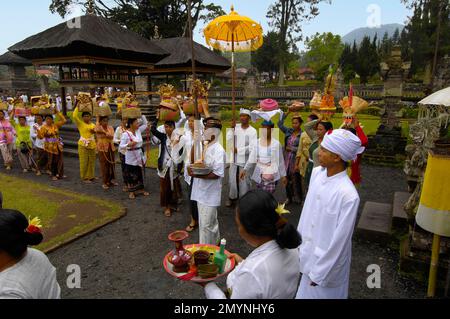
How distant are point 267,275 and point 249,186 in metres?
4.49

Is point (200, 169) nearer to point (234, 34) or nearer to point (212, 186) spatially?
point (212, 186)

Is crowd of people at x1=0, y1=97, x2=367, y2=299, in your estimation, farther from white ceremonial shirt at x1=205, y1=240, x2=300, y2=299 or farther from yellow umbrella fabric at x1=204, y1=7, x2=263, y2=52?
yellow umbrella fabric at x1=204, y1=7, x2=263, y2=52

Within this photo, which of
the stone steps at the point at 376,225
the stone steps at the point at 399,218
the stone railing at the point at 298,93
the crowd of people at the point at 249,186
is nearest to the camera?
the crowd of people at the point at 249,186

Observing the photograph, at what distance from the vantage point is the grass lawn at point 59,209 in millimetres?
5312

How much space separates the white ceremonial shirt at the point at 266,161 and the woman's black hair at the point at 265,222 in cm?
Result: 373

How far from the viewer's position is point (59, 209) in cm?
631

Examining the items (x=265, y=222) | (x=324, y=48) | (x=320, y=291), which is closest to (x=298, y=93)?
(x=320, y=291)

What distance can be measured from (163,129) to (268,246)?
489cm

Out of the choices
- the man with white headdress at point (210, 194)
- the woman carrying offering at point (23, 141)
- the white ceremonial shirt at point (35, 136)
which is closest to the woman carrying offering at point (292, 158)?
the man with white headdress at point (210, 194)

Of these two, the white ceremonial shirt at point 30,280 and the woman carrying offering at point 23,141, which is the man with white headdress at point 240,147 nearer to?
the white ceremonial shirt at point 30,280

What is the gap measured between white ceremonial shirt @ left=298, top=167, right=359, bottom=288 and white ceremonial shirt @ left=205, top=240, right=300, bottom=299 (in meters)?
0.66
